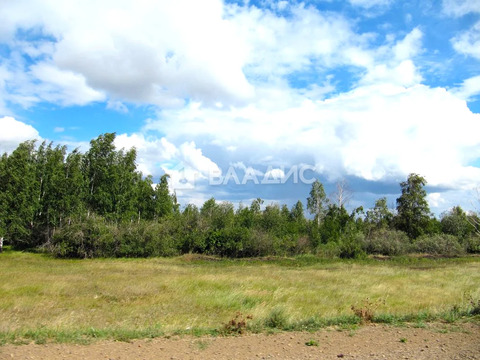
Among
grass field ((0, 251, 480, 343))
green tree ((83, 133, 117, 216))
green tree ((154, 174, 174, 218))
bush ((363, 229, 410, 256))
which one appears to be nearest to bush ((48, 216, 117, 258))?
green tree ((83, 133, 117, 216))

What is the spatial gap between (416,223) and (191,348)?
54.5m

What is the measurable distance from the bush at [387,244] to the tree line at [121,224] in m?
0.11

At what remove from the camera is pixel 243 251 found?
42.4m

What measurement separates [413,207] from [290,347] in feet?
178

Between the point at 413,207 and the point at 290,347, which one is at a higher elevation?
the point at 413,207

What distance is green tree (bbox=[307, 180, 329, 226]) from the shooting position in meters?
75.6

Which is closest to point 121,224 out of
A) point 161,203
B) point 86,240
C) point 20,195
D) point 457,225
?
point 86,240

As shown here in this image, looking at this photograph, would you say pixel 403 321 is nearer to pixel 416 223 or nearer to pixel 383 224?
pixel 416 223

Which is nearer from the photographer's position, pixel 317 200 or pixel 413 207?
pixel 413 207

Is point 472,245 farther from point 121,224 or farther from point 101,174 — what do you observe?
point 101,174

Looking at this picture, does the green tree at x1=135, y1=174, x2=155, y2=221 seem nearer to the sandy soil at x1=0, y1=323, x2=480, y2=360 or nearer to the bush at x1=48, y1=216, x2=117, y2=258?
the bush at x1=48, y1=216, x2=117, y2=258

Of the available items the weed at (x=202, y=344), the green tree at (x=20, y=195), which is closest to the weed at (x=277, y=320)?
the weed at (x=202, y=344)

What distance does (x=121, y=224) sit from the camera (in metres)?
40.0

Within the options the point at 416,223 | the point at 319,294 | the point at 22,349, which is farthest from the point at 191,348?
the point at 416,223
